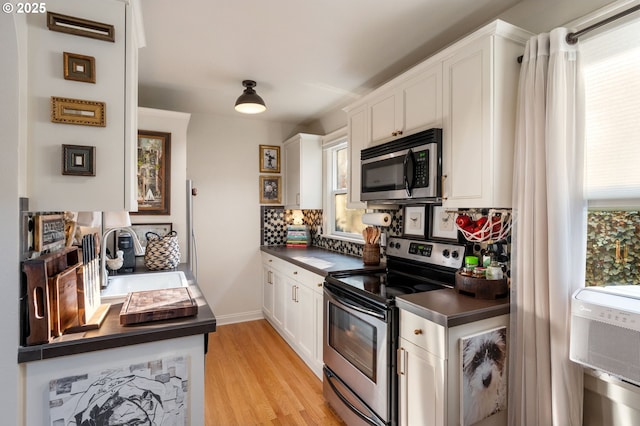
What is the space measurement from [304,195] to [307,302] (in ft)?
4.40

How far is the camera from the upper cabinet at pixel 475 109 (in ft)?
5.23

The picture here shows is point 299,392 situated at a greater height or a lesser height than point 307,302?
lesser

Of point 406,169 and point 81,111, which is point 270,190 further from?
point 81,111

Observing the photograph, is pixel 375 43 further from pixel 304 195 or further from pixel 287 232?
pixel 287 232

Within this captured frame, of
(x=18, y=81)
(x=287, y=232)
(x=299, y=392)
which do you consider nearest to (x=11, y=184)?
(x=18, y=81)

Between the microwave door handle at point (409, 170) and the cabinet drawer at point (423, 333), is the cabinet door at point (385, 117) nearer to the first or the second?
the microwave door handle at point (409, 170)

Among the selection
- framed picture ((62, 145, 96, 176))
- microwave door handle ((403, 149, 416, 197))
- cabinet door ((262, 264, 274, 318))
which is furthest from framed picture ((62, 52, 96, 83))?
cabinet door ((262, 264, 274, 318))

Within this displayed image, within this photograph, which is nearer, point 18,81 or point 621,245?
point 18,81

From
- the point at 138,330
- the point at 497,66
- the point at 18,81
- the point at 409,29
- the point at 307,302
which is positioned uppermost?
the point at 409,29

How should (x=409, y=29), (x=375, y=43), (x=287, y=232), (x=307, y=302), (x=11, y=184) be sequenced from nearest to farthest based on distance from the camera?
(x=11, y=184), (x=409, y=29), (x=375, y=43), (x=307, y=302), (x=287, y=232)

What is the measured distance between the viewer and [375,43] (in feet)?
7.14

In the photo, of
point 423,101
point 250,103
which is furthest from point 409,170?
point 250,103

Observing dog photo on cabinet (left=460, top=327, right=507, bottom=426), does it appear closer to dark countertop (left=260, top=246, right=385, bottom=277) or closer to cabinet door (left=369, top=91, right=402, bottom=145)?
dark countertop (left=260, top=246, right=385, bottom=277)

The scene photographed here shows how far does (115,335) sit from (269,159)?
3119mm
